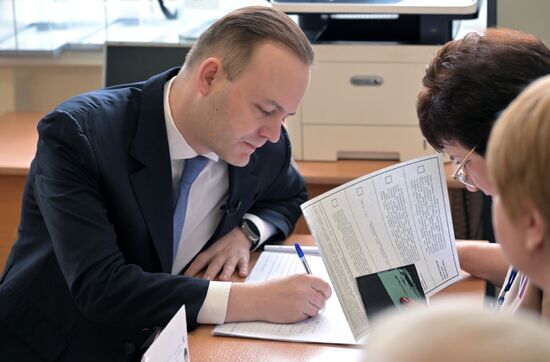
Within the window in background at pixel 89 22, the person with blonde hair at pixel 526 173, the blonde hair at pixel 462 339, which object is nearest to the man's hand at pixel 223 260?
the person with blonde hair at pixel 526 173

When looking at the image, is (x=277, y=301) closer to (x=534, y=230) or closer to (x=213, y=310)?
(x=213, y=310)

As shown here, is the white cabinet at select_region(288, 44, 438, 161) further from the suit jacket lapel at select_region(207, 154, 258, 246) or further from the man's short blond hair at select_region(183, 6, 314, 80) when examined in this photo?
the man's short blond hair at select_region(183, 6, 314, 80)

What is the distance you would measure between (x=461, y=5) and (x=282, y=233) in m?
1.00

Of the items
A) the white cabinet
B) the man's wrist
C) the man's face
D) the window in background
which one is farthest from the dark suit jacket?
the window in background

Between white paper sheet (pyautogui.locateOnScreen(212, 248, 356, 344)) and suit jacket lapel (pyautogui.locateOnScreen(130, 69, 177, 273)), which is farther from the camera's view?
suit jacket lapel (pyautogui.locateOnScreen(130, 69, 177, 273))

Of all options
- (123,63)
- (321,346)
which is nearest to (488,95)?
(321,346)

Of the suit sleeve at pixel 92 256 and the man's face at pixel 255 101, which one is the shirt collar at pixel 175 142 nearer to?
the man's face at pixel 255 101

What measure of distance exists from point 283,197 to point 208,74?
1.60 feet

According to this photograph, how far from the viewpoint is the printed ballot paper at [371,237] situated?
1.50m

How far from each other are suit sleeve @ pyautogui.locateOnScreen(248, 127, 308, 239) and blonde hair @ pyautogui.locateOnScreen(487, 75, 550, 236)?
1.33m

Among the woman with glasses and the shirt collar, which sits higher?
the woman with glasses

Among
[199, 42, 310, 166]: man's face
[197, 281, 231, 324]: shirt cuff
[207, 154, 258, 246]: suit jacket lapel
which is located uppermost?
[199, 42, 310, 166]: man's face

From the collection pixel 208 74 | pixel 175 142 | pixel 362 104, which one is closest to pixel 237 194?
pixel 175 142

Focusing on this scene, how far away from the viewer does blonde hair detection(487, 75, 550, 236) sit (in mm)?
666
